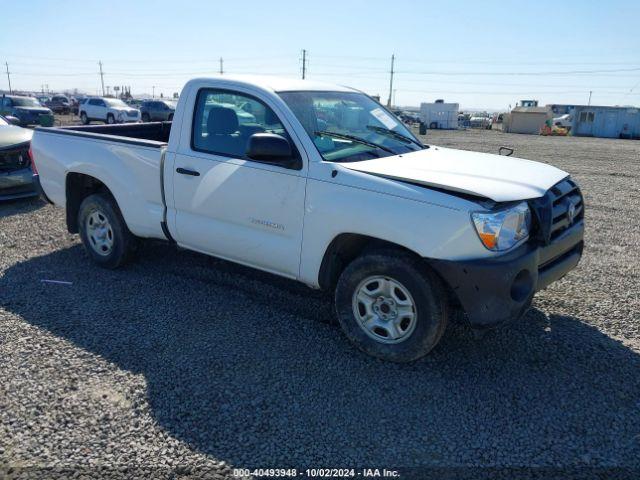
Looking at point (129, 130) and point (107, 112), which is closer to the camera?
point (129, 130)

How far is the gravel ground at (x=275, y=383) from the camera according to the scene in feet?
9.37

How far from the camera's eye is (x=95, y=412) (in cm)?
314

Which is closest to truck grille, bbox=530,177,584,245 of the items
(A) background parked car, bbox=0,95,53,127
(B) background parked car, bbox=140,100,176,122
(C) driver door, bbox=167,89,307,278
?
(C) driver door, bbox=167,89,307,278

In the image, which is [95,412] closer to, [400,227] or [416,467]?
[416,467]

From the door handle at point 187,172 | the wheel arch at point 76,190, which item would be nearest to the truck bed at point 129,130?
the wheel arch at point 76,190

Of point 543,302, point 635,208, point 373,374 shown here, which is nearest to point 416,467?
point 373,374

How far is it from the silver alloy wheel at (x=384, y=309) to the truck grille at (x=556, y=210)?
3.31 ft

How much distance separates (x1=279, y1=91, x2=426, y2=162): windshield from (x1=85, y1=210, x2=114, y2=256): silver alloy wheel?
8.33 ft

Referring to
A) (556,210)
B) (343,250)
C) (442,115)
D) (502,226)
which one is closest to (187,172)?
(343,250)

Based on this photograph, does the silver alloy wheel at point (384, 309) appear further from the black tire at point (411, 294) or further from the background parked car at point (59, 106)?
the background parked car at point (59, 106)

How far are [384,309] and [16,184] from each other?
695cm

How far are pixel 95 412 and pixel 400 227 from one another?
7.33 ft

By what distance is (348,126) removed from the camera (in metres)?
4.38

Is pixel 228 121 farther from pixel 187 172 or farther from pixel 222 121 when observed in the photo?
pixel 187 172
